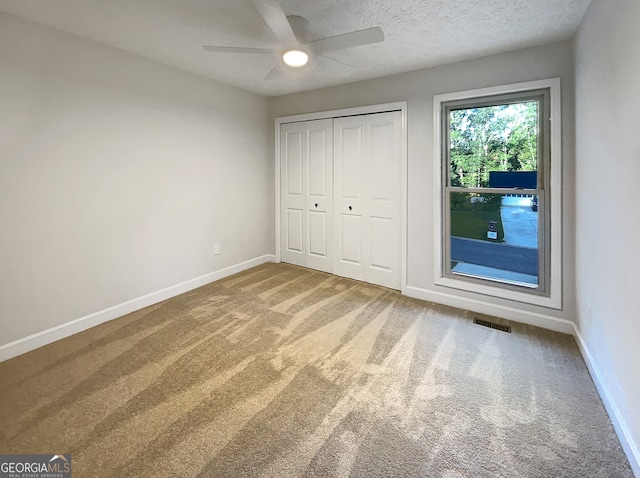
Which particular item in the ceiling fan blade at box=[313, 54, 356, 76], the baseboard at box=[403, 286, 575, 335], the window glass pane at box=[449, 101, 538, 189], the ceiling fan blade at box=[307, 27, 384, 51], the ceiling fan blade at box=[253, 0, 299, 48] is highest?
the ceiling fan blade at box=[313, 54, 356, 76]

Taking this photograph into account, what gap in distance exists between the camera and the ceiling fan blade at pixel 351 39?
80.5 inches

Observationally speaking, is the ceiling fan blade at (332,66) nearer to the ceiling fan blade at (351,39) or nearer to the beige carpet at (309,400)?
the ceiling fan blade at (351,39)

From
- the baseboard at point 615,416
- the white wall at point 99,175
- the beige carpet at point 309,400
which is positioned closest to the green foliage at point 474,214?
the beige carpet at point 309,400

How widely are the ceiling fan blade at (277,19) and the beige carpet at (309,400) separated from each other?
219cm

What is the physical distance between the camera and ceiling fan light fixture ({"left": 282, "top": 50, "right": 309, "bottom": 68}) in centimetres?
228

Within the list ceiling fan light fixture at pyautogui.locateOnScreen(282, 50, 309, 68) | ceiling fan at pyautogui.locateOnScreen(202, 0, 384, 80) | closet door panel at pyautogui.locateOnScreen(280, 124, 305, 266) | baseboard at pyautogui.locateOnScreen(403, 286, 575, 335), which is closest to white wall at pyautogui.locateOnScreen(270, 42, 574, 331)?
baseboard at pyautogui.locateOnScreen(403, 286, 575, 335)

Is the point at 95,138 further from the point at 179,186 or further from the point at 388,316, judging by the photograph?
the point at 388,316

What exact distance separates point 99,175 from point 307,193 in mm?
2458

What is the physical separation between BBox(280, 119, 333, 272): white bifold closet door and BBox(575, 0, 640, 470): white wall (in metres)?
2.68

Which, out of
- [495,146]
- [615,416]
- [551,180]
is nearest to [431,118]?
[495,146]

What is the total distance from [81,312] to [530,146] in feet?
14.1

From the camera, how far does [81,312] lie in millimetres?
2920

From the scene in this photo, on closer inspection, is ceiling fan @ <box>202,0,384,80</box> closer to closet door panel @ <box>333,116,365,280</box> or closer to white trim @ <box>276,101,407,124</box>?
white trim @ <box>276,101,407,124</box>

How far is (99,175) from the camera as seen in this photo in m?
2.96
